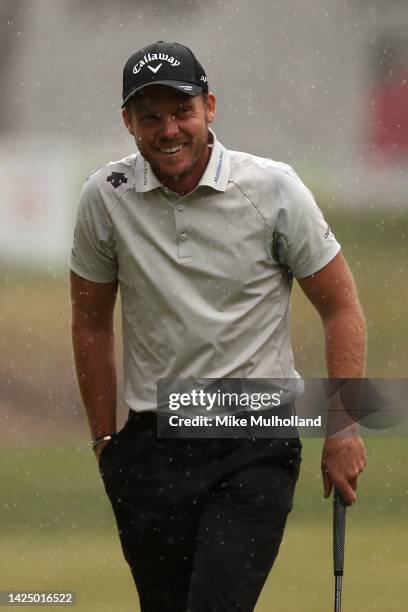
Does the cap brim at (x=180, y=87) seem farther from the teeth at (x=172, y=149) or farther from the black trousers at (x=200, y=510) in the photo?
the black trousers at (x=200, y=510)

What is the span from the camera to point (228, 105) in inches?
420

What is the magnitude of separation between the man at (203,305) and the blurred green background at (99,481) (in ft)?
10.2

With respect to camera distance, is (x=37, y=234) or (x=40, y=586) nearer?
(x=40, y=586)

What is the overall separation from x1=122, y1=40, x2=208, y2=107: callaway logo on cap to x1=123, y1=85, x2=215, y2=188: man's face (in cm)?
2

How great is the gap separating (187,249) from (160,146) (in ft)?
0.71

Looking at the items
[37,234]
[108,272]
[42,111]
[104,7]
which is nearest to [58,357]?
[37,234]

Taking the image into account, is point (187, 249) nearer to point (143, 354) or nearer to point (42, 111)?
point (143, 354)

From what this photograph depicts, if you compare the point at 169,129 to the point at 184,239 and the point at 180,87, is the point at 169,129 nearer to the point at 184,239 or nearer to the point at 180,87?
the point at 180,87

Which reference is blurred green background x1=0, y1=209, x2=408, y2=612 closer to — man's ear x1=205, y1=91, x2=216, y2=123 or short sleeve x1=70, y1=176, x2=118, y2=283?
short sleeve x1=70, y1=176, x2=118, y2=283

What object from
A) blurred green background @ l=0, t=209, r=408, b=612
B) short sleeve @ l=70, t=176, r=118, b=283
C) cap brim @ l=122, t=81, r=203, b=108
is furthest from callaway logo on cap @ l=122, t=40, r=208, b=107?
blurred green background @ l=0, t=209, r=408, b=612

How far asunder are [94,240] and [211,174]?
29cm

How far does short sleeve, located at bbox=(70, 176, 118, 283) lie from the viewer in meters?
3.27

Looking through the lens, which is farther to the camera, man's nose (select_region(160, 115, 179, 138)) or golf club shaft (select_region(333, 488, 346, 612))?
golf club shaft (select_region(333, 488, 346, 612))

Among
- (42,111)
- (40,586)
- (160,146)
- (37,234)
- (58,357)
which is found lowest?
(40,586)
